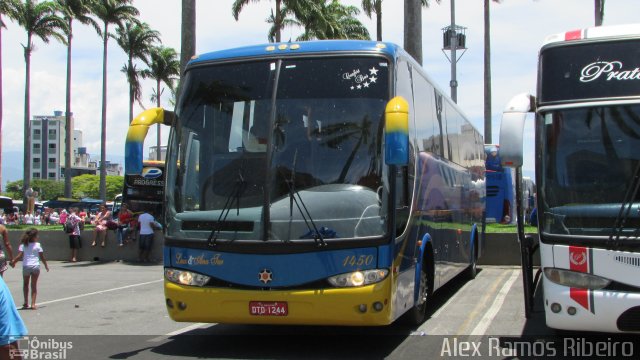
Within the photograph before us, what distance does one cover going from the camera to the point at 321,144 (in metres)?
7.53

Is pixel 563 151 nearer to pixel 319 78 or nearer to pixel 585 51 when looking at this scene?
pixel 585 51

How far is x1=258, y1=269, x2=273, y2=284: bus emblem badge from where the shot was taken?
7324mm

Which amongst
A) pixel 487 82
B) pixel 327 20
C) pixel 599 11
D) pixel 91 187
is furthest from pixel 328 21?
pixel 91 187

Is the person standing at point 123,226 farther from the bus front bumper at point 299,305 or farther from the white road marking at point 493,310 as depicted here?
the bus front bumper at point 299,305

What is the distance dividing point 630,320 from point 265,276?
12.0 feet

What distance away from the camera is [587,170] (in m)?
7.21

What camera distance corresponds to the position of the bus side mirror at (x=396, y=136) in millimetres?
6895

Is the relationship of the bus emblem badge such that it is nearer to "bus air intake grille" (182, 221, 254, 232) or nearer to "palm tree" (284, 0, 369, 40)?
"bus air intake grille" (182, 221, 254, 232)

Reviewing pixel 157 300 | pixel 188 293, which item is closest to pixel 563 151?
pixel 188 293

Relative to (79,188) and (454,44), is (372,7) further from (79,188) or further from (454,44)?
(79,188)

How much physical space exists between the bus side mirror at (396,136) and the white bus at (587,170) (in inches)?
41.7

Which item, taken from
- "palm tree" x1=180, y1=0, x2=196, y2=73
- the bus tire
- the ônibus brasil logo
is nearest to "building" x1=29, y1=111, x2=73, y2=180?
the ônibus brasil logo

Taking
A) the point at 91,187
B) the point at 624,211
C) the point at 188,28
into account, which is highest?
the point at 188,28

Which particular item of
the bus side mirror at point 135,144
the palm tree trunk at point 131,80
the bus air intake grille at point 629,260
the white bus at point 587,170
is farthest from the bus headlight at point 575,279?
the palm tree trunk at point 131,80
